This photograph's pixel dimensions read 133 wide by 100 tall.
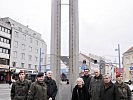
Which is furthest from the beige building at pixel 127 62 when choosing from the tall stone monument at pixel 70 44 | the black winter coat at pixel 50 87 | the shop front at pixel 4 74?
the black winter coat at pixel 50 87

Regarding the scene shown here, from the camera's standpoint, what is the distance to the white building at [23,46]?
6088 cm

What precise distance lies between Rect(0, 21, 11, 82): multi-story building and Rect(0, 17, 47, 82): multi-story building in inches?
32.3

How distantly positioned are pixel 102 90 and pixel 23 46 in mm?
59652

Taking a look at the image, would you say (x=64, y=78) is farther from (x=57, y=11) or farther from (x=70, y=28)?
(x=57, y=11)

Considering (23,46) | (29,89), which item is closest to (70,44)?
(29,89)

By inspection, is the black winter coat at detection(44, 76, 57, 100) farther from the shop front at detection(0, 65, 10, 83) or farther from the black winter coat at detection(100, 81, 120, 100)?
the shop front at detection(0, 65, 10, 83)

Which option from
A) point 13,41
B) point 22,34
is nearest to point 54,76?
point 13,41

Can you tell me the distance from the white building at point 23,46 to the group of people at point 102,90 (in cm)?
5220

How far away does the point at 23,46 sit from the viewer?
65062 millimetres

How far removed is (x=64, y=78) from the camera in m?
10.7

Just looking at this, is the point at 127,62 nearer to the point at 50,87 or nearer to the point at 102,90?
the point at 50,87

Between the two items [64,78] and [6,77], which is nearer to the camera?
[64,78]

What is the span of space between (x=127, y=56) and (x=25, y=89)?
63764 millimetres

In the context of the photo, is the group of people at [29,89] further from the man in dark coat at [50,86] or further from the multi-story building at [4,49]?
the multi-story building at [4,49]
